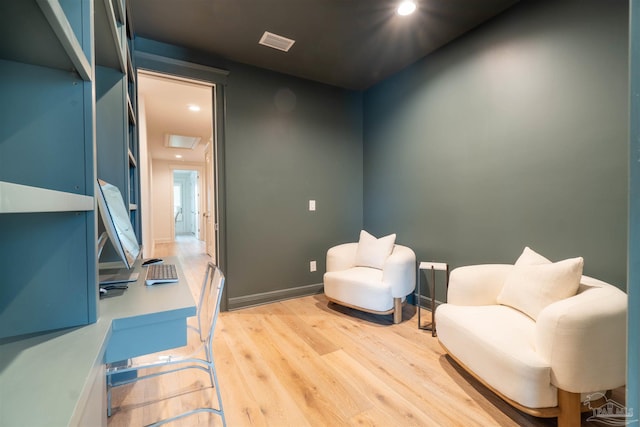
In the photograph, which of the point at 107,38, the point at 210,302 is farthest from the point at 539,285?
the point at 107,38

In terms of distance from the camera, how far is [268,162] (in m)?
2.96

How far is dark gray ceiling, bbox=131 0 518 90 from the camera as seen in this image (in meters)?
2.00

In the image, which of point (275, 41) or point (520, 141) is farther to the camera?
point (275, 41)

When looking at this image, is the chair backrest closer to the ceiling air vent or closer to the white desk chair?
the white desk chair

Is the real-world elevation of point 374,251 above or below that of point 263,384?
above

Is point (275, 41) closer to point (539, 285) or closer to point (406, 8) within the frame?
point (406, 8)

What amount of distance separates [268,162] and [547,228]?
8.08ft

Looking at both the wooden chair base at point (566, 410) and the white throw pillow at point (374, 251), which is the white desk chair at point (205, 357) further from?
the white throw pillow at point (374, 251)

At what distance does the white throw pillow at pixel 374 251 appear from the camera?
2773 millimetres

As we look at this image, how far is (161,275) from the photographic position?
4.40ft

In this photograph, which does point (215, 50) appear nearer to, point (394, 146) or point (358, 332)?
point (394, 146)

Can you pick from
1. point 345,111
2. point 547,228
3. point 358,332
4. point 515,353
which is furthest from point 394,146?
point 515,353

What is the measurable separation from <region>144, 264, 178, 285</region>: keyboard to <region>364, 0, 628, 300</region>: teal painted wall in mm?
2259

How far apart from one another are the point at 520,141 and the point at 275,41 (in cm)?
214
